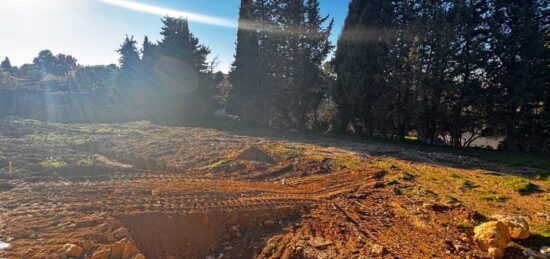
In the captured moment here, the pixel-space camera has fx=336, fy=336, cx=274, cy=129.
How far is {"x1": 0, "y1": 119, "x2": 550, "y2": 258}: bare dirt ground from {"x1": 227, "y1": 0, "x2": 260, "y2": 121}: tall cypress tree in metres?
13.5

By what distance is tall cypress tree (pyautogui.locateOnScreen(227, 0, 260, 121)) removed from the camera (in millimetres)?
22859

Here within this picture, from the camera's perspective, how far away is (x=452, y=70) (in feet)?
51.5

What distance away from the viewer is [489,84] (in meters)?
15.2

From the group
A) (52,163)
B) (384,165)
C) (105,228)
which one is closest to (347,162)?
(384,165)

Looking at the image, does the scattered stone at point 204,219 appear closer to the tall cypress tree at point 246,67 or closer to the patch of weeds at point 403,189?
the patch of weeds at point 403,189

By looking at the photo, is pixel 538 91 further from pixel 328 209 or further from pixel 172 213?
pixel 172 213

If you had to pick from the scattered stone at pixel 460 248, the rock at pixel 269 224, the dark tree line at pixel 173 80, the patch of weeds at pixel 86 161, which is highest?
the dark tree line at pixel 173 80

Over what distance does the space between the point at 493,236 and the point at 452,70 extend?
13394 mm

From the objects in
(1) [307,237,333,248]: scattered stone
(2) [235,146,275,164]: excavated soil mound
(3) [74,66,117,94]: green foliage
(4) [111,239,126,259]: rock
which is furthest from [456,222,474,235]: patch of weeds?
(3) [74,66,117,94]: green foliage

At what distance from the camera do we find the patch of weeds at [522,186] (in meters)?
7.15

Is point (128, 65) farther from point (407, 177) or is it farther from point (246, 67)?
point (407, 177)

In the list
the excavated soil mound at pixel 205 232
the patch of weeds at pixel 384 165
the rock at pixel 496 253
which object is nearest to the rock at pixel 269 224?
the excavated soil mound at pixel 205 232

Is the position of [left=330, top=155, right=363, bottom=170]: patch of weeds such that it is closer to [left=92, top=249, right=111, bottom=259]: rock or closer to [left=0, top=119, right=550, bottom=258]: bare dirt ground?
[left=0, top=119, right=550, bottom=258]: bare dirt ground

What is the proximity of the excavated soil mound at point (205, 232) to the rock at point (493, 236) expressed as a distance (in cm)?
269
